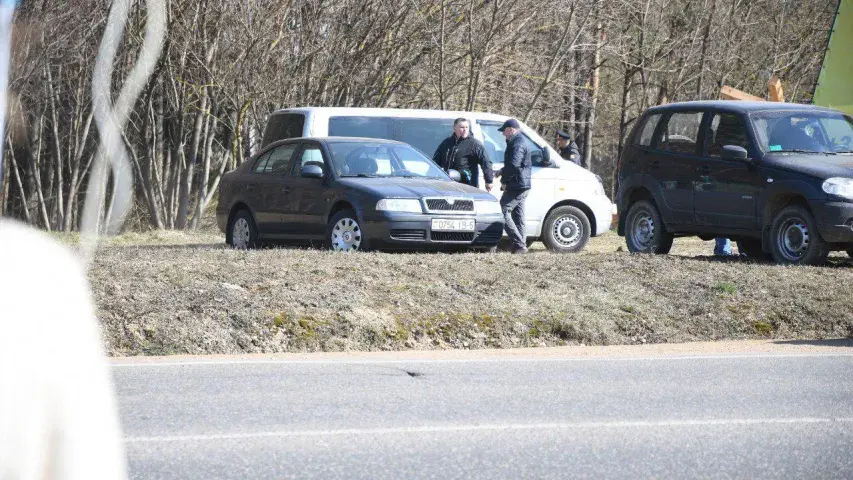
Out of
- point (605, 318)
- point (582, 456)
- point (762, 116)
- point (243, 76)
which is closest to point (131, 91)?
point (243, 76)

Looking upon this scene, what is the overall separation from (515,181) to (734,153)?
274cm

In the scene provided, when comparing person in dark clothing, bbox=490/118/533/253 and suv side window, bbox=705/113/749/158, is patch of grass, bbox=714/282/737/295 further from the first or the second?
person in dark clothing, bbox=490/118/533/253

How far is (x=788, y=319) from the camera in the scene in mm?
11758

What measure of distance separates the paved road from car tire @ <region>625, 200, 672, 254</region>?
6.60 metres

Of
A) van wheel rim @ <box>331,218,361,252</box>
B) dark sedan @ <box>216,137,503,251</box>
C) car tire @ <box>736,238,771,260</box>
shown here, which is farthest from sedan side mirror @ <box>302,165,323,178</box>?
car tire @ <box>736,238,771,260</box>

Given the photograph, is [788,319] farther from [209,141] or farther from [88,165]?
[88,165]

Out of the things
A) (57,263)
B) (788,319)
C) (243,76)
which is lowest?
(788,319)

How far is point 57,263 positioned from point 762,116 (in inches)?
573

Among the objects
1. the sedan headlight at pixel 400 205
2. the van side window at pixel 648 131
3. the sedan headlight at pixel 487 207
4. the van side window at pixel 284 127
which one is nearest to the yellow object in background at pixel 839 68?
the van side window at pixel 648 131

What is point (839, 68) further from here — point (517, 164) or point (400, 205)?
point (400, 205)

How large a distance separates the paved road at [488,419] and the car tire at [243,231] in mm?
7038

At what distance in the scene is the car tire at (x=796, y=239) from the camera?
1368 centimetres

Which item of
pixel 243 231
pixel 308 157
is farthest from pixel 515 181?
pixel 243 231

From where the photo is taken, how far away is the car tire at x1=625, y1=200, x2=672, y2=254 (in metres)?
16.0
